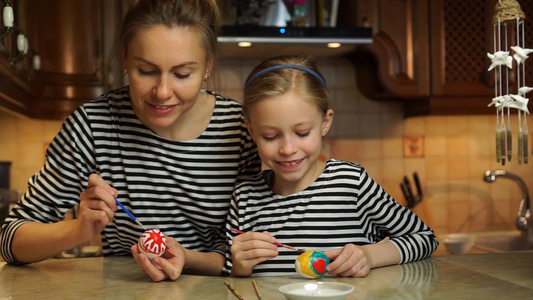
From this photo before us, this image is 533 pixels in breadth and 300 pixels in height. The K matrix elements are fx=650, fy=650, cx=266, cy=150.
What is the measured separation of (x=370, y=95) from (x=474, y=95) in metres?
0.50

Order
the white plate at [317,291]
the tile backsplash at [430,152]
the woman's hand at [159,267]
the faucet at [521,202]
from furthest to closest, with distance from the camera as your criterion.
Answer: the tile backsplash at [430,152] → the faucet at [521,202] → the woman's hand at [159,267] → the white plate at [317,291]

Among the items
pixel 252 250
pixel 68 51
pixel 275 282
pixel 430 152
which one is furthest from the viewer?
pixel 430 152

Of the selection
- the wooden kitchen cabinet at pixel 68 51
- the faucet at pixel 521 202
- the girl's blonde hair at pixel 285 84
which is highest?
the wooden kitchen cabinet at pixel 68 51

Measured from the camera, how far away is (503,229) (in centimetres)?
339

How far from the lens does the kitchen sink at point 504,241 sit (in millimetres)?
3219

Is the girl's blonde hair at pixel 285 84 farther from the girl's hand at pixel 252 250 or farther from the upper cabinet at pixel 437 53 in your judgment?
the upper cabinet at pixel 437 53

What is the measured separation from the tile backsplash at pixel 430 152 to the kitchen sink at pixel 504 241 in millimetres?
116

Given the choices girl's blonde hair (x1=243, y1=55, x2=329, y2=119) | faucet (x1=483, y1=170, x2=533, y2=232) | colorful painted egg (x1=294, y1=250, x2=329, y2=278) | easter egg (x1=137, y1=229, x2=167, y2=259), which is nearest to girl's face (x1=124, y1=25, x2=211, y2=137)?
girl's blonde hair (x1=243, y1=55, x2=329, y2=119)

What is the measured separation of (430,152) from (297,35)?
41.1 inches

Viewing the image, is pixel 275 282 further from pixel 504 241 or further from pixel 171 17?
pixel 504 241

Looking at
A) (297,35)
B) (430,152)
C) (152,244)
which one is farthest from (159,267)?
(430,152)

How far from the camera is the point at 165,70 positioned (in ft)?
4.18

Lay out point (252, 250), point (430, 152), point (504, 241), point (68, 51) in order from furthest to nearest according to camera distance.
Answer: point (430, 152), point (504, 241), point (68, 51), point (252, 250)

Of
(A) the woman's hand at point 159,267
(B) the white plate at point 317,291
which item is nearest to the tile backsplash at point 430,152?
(A) the woman's hand at point 159,267
